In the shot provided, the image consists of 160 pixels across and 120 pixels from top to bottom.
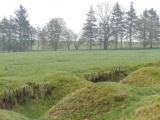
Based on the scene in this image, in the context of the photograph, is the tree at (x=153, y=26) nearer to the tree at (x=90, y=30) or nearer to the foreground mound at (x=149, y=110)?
the tree at (x=90, y=30)

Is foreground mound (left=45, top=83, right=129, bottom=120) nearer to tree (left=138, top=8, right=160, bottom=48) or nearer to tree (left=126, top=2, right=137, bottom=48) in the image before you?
tree (left=138, top=8, right=160, bottom=48)

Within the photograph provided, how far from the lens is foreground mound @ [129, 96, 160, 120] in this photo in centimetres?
1235

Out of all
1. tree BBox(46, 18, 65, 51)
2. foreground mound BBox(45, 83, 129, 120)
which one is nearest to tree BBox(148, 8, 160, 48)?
tree BBox(46, 18, 65, 51)

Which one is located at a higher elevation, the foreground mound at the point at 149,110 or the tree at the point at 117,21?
the tree at the point at 117,21

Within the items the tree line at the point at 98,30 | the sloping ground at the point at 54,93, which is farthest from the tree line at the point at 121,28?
the sloping ground at the point at 54,93

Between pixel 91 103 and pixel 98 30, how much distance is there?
84270 millimetres

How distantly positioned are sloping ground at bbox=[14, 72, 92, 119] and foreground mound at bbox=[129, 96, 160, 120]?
22.8 feet

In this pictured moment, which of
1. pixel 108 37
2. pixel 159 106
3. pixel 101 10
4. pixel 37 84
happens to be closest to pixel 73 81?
pixel 37 84

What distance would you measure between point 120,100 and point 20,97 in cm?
707

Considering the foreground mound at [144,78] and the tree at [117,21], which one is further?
the tree at [117,21]

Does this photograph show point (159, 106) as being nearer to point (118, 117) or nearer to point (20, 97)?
point (118, 117)

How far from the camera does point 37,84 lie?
22172 mm

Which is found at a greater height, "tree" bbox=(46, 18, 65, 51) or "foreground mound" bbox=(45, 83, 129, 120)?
"tree" bbox=(46, 18, 65, 51)

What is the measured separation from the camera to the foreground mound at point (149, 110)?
12348 mm
